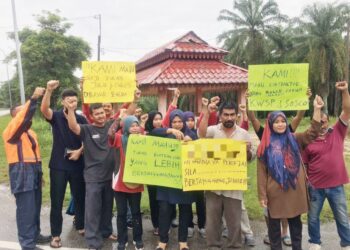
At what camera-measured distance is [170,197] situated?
14.1ft

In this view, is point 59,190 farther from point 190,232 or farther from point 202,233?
point 202,233

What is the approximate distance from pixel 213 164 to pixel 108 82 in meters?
1.72

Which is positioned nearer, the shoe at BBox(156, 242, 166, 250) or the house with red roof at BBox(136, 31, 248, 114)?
the shoe at BBox(156, 242, 166, 250)

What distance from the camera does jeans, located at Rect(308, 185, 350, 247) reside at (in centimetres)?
403

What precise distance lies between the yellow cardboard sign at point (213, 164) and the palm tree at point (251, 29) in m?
33.0

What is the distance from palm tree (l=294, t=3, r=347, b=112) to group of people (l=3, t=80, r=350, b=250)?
1219 inches

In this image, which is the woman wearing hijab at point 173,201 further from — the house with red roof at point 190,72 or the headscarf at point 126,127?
the house with red roof at point 190,72

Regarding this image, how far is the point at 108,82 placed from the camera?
15.5 feet

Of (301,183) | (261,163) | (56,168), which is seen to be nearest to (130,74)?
(56,168)

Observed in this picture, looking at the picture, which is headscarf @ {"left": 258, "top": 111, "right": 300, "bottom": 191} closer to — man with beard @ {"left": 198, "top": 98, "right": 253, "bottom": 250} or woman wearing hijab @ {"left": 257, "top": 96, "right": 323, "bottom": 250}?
woman wearing hijab @ {"left": 257, "top": 96, "right": 323, "bottom": 250}

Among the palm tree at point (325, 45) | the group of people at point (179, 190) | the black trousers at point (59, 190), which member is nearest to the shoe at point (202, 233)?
the group of people at point (179, 190)

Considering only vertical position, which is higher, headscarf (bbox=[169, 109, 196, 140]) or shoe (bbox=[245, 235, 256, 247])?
headscarf (bbox=[169, 109, 196, 140])

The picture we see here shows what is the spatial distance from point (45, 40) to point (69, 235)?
31.0 meters

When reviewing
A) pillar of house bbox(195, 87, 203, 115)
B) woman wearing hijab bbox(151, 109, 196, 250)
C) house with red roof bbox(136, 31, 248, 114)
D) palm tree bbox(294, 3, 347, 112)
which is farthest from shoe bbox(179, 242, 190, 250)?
palm tree bbox(294, 3, 347, 112)
